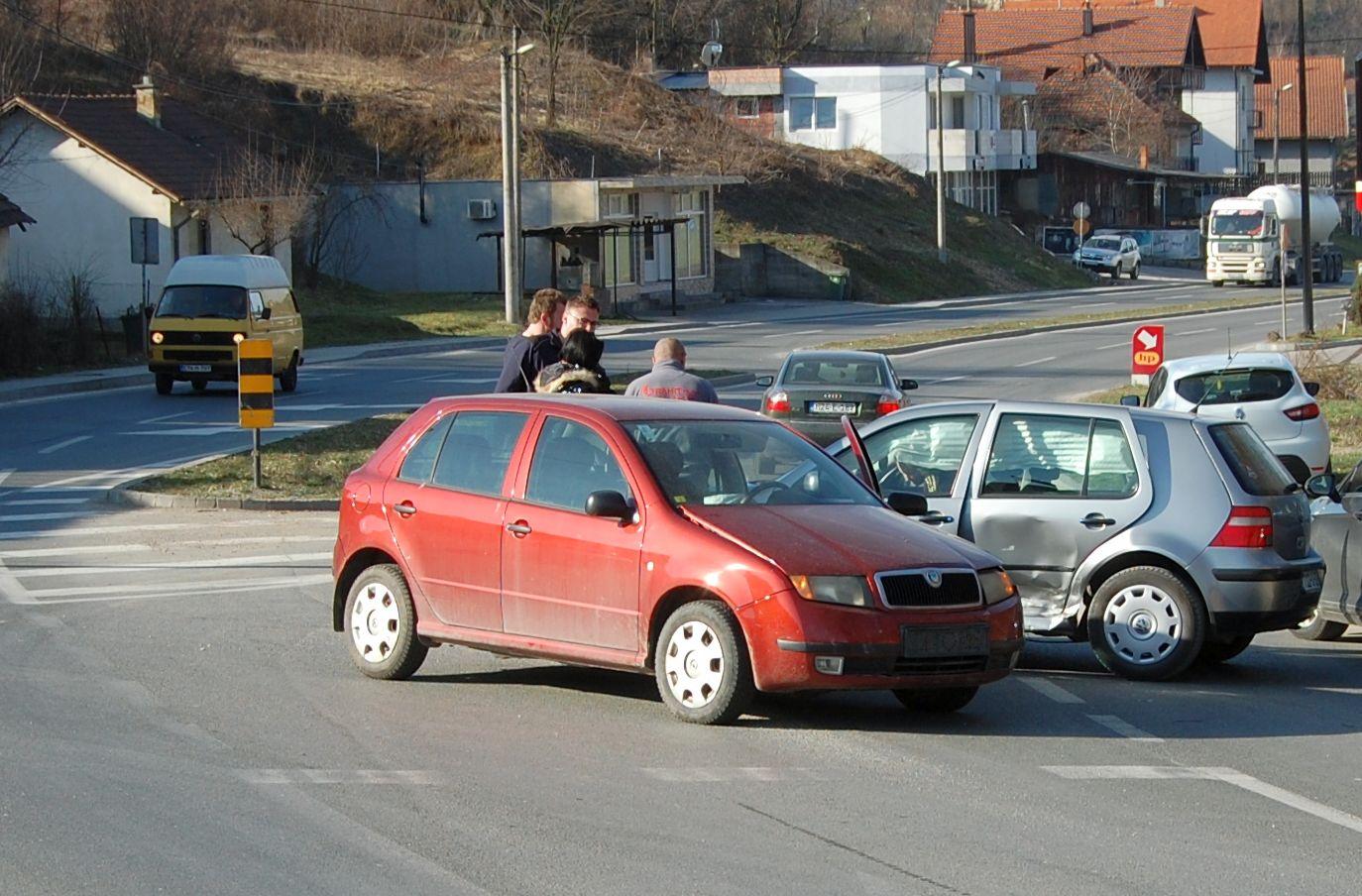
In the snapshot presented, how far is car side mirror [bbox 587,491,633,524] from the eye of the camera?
9.15 metres

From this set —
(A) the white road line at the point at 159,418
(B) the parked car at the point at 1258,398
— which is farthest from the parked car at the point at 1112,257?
(B) the parked car at the point at 1258,398

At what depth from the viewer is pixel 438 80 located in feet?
262

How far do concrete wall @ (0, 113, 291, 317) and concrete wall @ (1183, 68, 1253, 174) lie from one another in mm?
84124

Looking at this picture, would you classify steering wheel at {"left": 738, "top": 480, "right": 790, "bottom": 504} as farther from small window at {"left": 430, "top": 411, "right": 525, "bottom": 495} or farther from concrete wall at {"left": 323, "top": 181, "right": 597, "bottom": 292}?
concrete wall at {"left": 323, "top": 181, "right": 597, "bottom": 292}

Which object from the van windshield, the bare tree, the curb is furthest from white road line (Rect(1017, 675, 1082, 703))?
the bare tree

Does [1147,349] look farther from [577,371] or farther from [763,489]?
[763,489]

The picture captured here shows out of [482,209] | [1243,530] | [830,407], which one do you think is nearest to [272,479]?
[830,407]

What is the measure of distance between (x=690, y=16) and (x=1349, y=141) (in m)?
58.7

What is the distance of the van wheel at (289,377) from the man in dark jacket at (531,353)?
20.5m

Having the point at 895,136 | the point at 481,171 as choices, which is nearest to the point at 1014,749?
the point at 481,171

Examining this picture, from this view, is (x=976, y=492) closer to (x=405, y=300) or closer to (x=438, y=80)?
(x=405, y=300)

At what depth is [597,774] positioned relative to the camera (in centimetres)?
804

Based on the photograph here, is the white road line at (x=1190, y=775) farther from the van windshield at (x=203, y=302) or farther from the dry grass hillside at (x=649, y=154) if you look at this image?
the dry grass hillside at (x=649, y=154)

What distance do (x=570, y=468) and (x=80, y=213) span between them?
4556 centimetres
